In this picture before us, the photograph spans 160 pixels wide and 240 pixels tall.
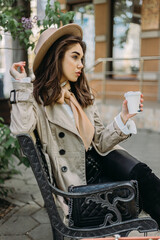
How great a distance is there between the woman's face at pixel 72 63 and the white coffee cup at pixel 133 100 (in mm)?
435

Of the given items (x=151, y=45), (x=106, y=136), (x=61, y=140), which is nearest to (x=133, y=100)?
(x=106, y=136)

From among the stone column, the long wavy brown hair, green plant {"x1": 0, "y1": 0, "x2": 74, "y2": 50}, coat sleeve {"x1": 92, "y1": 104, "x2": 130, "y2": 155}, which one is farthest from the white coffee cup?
the stone column

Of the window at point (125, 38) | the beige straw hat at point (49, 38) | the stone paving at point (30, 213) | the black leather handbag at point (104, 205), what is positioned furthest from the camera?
the window at point (125, 38)

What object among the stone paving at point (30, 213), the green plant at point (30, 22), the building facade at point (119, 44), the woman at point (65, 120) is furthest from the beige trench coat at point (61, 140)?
the building facade at point (119, 44)

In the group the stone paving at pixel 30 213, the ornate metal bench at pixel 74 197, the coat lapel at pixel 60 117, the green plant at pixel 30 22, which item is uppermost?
the green plant at pixel 30 22

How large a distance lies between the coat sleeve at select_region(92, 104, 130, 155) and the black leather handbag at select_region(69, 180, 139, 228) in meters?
0.36

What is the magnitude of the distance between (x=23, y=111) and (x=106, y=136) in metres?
0.60

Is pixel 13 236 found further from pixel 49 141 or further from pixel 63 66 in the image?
pixel 63 66

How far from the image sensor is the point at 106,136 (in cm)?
195

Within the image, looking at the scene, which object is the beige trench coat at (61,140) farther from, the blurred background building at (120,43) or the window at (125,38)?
the window at (125,38)

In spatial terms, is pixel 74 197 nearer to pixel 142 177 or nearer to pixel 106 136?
pixel 142 177

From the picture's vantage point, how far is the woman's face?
6.09 ft

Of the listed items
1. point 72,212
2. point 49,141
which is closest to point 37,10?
point 49,141

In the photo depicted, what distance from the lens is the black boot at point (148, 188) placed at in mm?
1674
